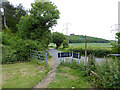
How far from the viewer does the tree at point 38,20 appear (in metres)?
11.8

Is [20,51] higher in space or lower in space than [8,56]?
higher

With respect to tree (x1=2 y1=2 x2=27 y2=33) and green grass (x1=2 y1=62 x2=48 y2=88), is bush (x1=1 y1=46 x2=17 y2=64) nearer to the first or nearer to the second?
green grass (x1=2 y1=62 x2=48 y2=88)

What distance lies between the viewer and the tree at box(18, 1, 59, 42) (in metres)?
11.8

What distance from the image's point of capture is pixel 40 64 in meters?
8.09

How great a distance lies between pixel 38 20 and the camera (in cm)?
1166

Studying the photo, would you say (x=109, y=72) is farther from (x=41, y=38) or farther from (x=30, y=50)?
(x=41, y=38)

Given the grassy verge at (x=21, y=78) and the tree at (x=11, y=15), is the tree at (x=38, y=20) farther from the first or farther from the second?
the tree at (x=11, y=15)

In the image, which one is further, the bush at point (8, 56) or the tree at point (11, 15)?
the tree at point (11, 15)

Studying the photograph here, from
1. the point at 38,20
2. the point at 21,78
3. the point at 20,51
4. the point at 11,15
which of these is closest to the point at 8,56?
the point at 20,51

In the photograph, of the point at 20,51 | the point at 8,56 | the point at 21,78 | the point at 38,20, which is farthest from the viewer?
the point at 38,20

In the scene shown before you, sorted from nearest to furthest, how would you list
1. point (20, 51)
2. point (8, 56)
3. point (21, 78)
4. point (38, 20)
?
point (21, 78) → point (8, 56) → point (20, 51) → point (38, 20)

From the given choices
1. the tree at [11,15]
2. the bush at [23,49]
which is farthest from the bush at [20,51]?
the tree at [11,15]

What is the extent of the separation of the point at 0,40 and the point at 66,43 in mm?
18924

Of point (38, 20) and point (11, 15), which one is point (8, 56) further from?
point (11, 15)
